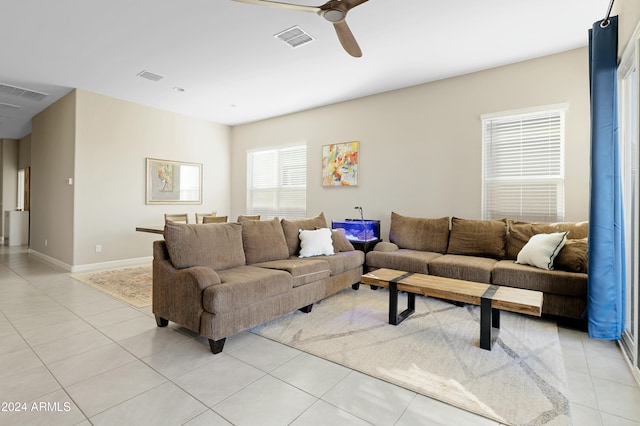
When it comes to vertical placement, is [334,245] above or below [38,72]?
below

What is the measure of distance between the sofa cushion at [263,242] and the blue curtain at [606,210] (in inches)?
112

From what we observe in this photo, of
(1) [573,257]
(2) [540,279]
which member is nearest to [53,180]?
(2) [540,279]

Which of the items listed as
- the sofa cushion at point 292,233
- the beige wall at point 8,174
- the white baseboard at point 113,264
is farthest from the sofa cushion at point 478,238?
the beige wall at point 8,174

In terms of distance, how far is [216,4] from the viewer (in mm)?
2859

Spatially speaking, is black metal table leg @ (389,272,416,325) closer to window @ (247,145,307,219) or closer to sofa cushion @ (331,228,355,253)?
sofa cushion @ (331,228,355,253)

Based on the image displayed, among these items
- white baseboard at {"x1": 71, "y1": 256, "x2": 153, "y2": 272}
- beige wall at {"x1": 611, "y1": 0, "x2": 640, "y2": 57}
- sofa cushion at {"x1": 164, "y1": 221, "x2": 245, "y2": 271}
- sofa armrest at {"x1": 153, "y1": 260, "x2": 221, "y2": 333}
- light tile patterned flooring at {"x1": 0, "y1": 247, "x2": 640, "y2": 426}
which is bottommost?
light tile patterned flooring at {"x1": 0, "y1": 247, "x2": 640, "y2": 426}

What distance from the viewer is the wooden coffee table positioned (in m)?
2.27

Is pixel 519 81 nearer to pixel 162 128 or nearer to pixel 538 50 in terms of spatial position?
pixel 538 50

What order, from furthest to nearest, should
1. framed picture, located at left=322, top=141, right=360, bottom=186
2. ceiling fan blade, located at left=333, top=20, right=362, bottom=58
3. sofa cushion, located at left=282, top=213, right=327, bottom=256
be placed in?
framed picture, located at left=322, top=141, right=360, bottom=186
sofa cushion, located at left=282, top=213, right=327, bottom=256
ceiling fan blade, located at left=333, top=20, right=362, bottom=58

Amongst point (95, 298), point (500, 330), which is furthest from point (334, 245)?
point (95, 298)

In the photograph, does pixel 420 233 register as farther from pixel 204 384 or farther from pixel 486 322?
pixel 204 384

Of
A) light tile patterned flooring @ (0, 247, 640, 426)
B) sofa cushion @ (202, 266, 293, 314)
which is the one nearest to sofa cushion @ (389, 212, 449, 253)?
light tile patterned flooring @ (0, 247, 640, 426)

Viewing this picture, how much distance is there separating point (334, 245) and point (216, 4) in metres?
2.85

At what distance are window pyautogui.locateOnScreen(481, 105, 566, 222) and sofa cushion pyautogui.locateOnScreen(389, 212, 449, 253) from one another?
2.08 ft
